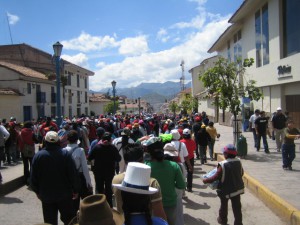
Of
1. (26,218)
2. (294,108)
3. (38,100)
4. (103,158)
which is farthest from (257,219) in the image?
(38,100)

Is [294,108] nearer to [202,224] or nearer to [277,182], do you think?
[277,182]

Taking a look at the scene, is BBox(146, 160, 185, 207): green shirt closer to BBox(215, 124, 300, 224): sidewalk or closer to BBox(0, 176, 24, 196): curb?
BBox(215, 124, 300, 224): sidewalk

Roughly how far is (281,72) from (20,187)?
44.7 feet

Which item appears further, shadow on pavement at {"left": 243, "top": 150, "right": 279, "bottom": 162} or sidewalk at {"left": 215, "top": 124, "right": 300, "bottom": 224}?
shadow on pavement at {"left": 243, "top": 150, "right": 279, "bottom": 162}

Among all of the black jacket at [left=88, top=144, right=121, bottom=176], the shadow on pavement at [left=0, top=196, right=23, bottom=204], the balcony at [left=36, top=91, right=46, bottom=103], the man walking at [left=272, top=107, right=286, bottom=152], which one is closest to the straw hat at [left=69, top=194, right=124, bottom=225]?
the black jacket at [left=88, top=144, right=121, bottom=176]

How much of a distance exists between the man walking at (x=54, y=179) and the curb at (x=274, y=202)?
3746 mm

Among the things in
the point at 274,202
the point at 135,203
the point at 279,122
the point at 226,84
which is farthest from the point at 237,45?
the point at 135,203

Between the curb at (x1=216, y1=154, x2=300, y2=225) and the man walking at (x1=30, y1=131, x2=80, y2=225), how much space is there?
3.75 metres

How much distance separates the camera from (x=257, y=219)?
20.9 feet

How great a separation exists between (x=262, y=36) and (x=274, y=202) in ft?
51.6

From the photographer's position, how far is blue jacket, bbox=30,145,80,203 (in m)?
4.55

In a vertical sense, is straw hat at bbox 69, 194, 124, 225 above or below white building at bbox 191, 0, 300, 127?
below

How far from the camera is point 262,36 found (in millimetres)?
20438

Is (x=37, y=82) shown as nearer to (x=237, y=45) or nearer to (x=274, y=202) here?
(x=237, y=45)
